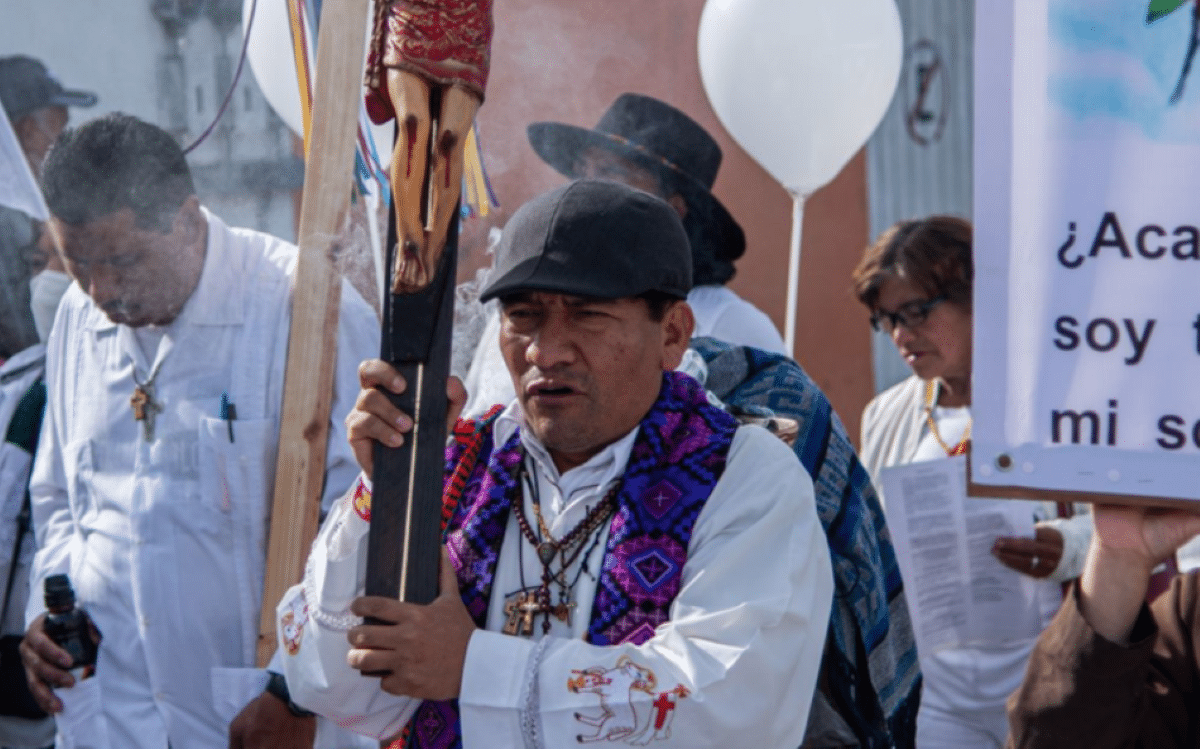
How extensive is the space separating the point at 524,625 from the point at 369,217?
191 centimetres

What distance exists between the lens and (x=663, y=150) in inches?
173

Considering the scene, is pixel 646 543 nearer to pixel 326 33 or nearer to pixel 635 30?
pixel 326 33

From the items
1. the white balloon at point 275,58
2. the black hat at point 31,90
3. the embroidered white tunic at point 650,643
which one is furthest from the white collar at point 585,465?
the black hat at point 31,90

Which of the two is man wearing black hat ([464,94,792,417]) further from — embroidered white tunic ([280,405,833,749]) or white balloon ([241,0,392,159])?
embroidered white tunic ([280,405,833,749])

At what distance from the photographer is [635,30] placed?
679cm

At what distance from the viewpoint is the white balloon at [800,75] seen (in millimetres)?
4895

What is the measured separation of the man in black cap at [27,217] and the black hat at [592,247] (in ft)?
7.78

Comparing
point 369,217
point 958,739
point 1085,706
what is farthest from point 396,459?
point 958,739

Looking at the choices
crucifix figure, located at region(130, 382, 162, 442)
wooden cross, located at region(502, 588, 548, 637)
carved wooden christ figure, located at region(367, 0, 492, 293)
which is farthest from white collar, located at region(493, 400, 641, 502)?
crucifix figure, located at region(130, 382, 162, 442)

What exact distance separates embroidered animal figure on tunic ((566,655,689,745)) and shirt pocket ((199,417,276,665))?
4.90 ft

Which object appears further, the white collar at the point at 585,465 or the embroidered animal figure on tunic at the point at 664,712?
the white collar at the point at 585,465

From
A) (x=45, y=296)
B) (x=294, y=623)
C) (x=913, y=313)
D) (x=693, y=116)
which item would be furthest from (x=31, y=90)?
(x=693, y=116)

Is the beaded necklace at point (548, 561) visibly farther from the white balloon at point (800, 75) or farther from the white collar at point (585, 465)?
the white balloon at point (800, 75)

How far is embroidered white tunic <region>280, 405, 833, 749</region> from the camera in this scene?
2.29m
